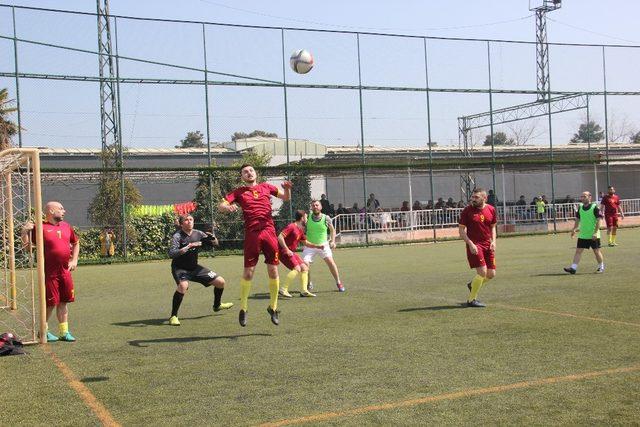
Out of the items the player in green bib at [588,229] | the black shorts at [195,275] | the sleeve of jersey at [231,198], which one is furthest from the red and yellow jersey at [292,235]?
the player in green bib at [588,229]

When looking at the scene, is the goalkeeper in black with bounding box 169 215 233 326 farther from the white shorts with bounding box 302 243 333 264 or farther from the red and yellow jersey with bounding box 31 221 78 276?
the white shorts with bounding box 302 243 333 264

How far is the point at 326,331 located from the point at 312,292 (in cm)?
500

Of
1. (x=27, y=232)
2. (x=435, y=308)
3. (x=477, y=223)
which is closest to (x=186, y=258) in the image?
(x=27, y=232)

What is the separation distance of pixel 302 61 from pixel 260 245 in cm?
1765

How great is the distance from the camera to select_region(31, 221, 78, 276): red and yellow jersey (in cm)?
976

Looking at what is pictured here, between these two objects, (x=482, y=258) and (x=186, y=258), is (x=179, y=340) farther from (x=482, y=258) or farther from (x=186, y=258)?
(x=482, y=258)

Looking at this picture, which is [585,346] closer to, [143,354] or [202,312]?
[143,354]

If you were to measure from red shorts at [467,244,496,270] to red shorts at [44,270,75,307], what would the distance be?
20.2ft

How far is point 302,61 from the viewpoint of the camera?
86.3 ft

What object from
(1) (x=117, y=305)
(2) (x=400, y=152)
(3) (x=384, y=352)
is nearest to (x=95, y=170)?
(1) (x=117, y=305)

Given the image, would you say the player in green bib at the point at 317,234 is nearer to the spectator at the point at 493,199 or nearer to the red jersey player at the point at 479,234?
the red jersey player at the point at 479,234

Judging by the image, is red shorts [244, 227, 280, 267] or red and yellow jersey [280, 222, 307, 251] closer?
red shorts [244, 227, 280, 267]

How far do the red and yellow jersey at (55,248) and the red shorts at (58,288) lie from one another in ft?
0.22

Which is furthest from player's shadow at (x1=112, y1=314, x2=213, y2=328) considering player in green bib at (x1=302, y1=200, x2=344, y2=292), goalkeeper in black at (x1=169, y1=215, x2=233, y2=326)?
player in green bib at (x1=302, y1=200, x2=344, y2=292)
